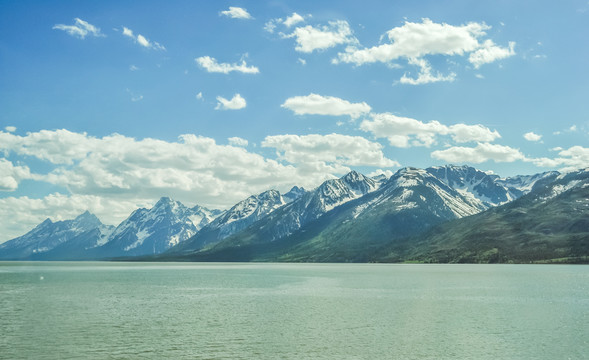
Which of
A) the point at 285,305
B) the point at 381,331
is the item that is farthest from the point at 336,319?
the point at 285,305

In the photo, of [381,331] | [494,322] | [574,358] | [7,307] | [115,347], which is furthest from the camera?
[7,307]

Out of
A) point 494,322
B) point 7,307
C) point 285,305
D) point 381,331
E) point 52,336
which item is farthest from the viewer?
point 285,305

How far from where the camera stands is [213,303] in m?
111

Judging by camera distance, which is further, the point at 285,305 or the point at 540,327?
the point at 285,305

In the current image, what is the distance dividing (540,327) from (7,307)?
337 ft

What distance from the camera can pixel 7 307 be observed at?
326 feet

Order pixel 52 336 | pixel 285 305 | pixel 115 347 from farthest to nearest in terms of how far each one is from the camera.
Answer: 1. pixel 285 305
2. pixel 52 336
3. pixel 115 347

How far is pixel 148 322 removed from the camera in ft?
265

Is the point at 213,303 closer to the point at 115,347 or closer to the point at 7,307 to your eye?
the point at 7,307

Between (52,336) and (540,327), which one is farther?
(540,327)

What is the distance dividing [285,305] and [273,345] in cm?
4489

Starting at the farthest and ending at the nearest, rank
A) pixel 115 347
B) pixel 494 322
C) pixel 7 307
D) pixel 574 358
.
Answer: pixel 7 307, pixel 494 322, pixel 115 347, pixel 574 358

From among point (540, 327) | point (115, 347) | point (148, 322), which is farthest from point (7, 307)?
point (540, 327)

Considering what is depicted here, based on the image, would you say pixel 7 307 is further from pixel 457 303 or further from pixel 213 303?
pixel 457 303
